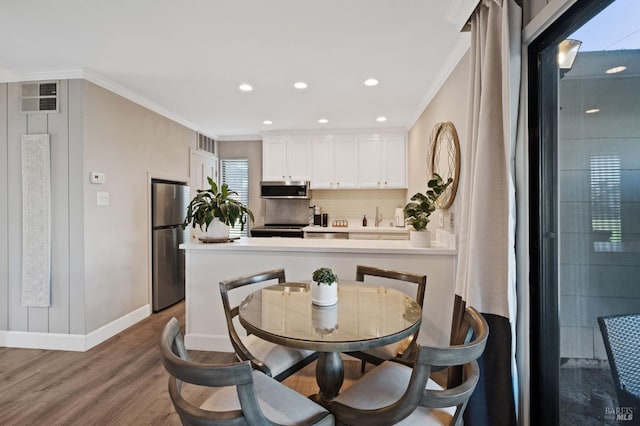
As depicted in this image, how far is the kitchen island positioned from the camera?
8.27ft

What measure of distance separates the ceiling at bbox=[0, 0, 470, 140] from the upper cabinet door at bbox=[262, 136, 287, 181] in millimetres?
1372

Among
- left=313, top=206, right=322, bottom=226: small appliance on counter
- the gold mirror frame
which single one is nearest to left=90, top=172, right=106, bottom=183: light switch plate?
left=313, top=206, right=322, bottom=226: small appliance on counter

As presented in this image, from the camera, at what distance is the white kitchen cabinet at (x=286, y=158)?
16.7 ft

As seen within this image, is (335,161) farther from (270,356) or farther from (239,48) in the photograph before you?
(270,356)

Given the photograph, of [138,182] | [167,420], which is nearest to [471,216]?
[167,420]

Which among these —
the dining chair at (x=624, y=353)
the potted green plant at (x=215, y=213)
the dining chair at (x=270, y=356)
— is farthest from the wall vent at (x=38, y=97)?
the dining chair at (x=624, y=353)

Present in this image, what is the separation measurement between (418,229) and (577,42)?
61.7 inches

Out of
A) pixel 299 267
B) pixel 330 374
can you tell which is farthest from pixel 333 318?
pixel 299 267

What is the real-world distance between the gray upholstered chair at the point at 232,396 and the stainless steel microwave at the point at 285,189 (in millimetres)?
3749

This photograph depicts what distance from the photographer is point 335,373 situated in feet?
5.36

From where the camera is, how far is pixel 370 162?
4980mm

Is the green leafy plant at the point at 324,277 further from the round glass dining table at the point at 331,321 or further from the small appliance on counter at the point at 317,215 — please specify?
the small appliance on counter at the point at 317,215

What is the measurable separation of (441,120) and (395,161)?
1976 millimetres

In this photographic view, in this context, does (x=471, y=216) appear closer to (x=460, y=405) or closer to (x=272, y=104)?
(x=460, y=405)
